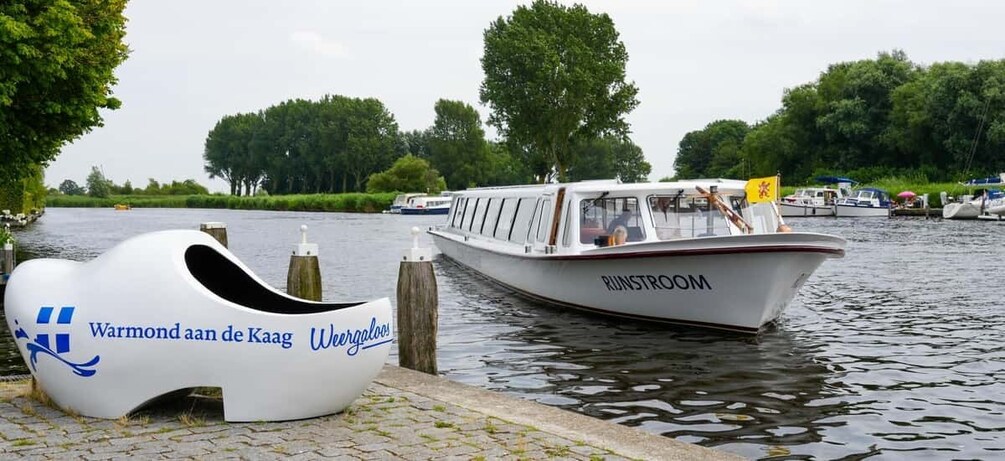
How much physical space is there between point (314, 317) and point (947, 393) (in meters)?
7.63

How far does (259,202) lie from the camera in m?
118

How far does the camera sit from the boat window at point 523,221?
814 inches

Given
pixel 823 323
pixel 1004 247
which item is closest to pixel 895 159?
pixel 1004 247

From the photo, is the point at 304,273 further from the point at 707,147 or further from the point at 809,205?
the point at 707,147

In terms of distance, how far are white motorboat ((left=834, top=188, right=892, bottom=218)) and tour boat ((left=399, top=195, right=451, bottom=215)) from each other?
3293 centimetres


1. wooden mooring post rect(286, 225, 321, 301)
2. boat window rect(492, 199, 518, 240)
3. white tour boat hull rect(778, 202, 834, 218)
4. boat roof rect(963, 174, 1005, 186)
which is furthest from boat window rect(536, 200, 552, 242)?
boat roof rect(963, 174, 1005, 186)

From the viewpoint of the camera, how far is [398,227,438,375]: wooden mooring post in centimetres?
930

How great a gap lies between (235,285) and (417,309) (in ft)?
6.10

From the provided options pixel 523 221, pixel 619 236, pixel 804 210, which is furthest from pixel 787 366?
pixel 804 210

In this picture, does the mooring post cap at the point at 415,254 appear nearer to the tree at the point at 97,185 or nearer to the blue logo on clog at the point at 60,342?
the blue logo on clog at the point at 60,342

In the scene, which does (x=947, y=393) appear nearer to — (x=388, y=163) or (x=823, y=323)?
(x=823, y=323)

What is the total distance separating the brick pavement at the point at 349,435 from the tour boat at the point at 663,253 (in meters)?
6.90

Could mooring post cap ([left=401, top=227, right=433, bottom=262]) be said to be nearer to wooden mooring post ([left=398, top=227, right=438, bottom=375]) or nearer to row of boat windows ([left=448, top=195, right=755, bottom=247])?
wooden mooring post ([left=398, top=227, right=438, bottom=375])

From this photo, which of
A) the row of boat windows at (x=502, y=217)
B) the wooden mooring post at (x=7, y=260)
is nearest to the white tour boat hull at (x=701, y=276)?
the row of boat windows at (x=502, y=217)
